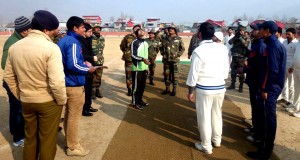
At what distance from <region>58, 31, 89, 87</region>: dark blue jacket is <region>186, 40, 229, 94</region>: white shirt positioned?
1619 mm

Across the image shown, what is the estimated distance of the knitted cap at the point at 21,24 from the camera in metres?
3.58

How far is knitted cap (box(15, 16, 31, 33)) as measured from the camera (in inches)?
141

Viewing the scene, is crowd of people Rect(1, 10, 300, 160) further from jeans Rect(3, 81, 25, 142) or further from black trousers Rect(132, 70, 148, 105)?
black trousers Rect(132, 70, 148, 105)

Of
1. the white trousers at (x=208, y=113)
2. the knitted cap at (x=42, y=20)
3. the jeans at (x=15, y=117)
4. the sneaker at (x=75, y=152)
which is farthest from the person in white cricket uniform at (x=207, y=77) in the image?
the jeans at (x=15, y=117)

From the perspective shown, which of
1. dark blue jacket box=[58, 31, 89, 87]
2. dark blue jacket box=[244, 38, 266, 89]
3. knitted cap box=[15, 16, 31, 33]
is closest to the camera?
dark blue jacket box=[58, 31, 89, 87]

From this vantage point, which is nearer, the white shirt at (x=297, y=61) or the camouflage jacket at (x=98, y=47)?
the white shirt at (x=297, y=61)

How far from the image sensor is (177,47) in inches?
272

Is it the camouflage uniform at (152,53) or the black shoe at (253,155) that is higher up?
the camouflage uniform at (152,53)

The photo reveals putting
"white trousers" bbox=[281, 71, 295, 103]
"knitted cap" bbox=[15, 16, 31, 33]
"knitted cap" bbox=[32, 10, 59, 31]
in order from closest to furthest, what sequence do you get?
"knitted cap" bbox=[32, 10, 59, 31]
"knitted cap" bbox=[15, 16, 31, 33]
"white trousers" bbox=[281, 71, 295, 103]

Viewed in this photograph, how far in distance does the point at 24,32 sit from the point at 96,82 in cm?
307

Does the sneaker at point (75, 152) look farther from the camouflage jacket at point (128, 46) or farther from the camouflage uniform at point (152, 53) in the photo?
the camouflage uniform at point (152, 53)

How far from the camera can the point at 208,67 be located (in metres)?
3.55

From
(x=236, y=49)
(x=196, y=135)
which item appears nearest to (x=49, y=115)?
(x=196, y=135)

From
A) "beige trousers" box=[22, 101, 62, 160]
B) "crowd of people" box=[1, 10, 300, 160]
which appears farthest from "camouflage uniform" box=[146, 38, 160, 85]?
"beige trousers" box=[22, 101, 62, 160]
